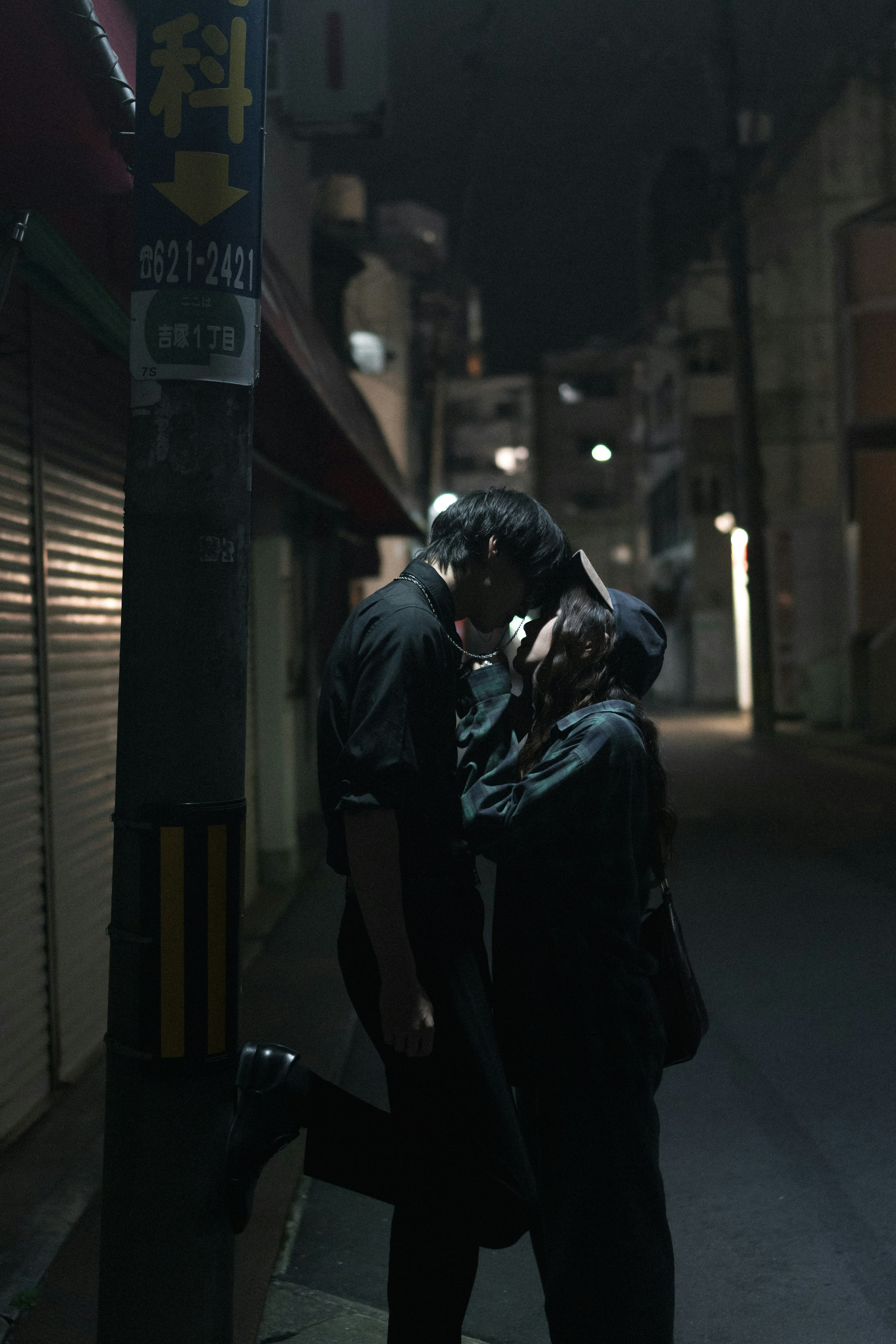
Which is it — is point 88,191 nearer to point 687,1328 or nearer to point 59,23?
point 59,23

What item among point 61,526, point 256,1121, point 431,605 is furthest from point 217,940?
point 61,526

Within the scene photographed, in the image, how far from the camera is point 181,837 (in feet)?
8.04

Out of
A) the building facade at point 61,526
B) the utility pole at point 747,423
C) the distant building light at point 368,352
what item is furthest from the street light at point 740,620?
the building facade at point 61,526

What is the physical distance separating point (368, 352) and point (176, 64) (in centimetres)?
4192

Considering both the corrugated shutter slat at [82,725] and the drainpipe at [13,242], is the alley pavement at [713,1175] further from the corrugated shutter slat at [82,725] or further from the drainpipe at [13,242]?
the drainpipe at [13,242]

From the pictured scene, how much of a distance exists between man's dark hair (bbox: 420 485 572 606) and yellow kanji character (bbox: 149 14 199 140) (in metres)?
0.98

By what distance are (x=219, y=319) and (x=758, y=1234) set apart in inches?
122

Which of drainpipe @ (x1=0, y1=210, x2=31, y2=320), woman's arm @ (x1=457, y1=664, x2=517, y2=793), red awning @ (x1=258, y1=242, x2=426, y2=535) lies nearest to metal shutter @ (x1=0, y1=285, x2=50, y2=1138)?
drainpipe @ (x1=0, y1=210, x2=31, y2=320)

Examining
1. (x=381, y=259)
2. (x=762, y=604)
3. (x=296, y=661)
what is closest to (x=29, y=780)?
(x=296, y=661)

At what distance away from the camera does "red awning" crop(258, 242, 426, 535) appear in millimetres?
6562

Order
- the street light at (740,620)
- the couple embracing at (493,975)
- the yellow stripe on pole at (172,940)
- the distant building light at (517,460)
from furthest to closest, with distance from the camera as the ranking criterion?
the distant building light at (517,460) < the street light at (740,620) < the couple embracing at (493,975) < the yellow stripe on pole at (172,940)

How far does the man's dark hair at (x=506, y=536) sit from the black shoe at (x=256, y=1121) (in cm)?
→ 111

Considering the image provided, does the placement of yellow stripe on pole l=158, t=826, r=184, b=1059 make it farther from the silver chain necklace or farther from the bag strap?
the bag strap

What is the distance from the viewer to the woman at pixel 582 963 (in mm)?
2562
